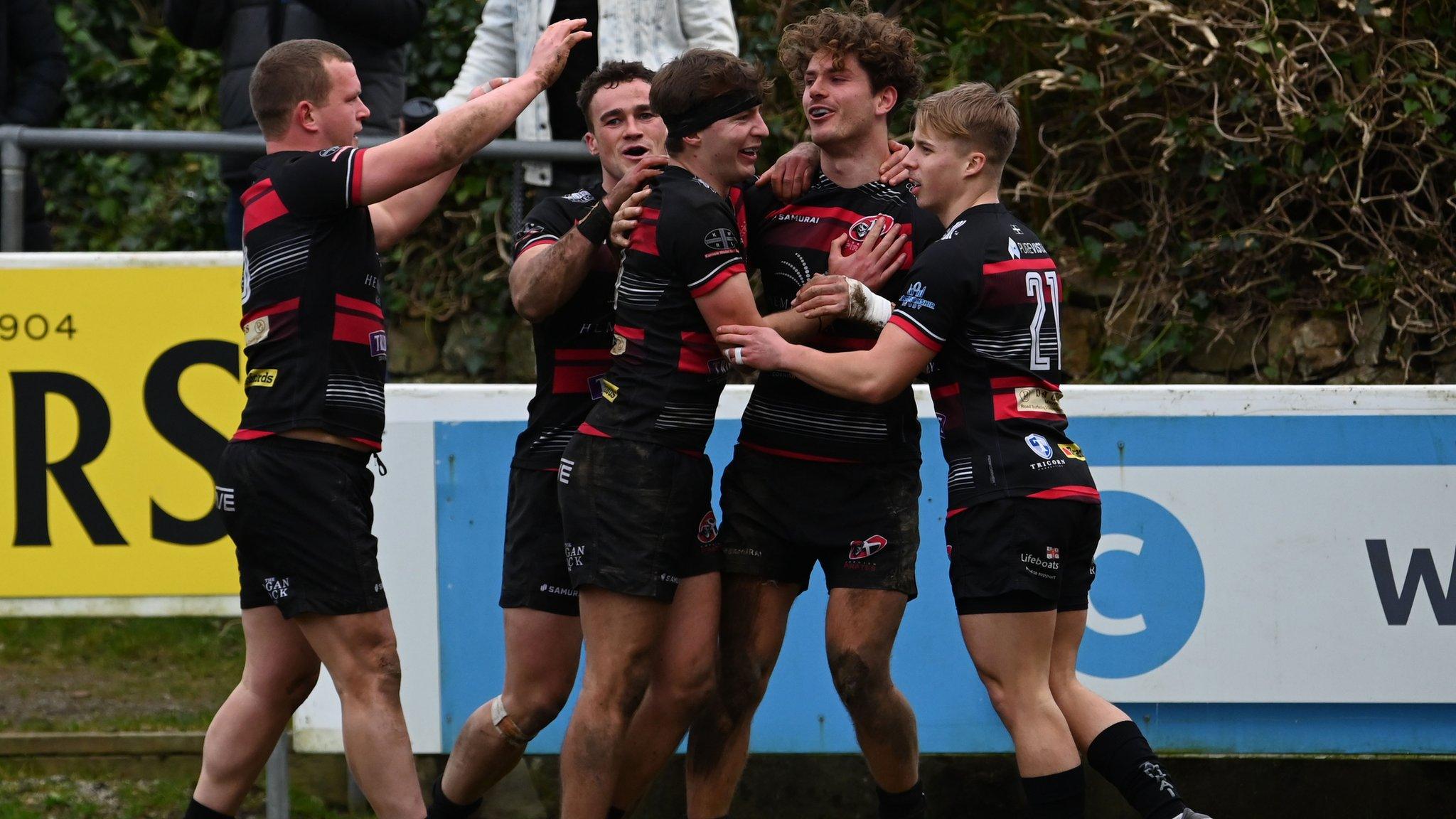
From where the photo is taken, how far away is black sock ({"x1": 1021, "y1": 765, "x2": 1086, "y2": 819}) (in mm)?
4191

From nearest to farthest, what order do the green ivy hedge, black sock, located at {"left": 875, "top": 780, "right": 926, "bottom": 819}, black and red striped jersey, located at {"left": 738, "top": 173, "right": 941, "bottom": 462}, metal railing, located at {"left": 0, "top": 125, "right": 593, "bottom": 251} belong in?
1. black and red striped jersey, located at {"left": 738, "top": 173, "right": 941, "bottom": 462}
2. black sock, located at {"left": 875, "top": 780, "right": 926, "bottom": 819}
3. metal railing, located at {"left": 0, "top": 125, "right": 593, "bottom": 251}
4. the green ivy hedge

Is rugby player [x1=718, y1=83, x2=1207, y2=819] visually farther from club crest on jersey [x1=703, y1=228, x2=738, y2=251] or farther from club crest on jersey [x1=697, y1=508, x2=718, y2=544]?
club crest on jersey [x1=697, y1=508, x2=718, y2=544]

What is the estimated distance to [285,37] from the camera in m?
6.50

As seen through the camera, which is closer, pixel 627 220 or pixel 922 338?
pixel 922 338

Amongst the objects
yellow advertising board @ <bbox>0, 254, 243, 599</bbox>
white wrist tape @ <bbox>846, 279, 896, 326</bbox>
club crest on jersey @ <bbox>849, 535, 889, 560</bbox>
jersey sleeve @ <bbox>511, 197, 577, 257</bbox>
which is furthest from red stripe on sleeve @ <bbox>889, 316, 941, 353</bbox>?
yellow advertising board @ <bbox>0, 254, 243, 599</bbox>

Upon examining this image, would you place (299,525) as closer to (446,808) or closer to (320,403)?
(320,403)

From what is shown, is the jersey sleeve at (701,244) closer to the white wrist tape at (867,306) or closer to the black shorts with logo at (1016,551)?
the white wrist tape at (867,306)

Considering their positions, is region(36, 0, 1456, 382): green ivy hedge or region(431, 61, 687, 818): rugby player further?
region(36, 0, 1456, 382): green ivy hedge

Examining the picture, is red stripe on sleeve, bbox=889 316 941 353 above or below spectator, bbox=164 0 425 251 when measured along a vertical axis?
below

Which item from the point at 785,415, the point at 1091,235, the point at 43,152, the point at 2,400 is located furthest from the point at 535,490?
the point at 43,152

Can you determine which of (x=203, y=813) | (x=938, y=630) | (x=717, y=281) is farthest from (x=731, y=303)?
(x=203, y=813)

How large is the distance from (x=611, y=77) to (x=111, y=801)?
122 inches

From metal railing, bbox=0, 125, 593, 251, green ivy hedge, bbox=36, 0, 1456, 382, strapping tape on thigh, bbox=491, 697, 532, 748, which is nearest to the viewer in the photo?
strapping tape on thigh, bbox=491, 697, 532, 748

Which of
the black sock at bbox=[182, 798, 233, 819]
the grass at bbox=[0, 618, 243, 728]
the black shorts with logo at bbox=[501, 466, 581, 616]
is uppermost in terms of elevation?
the black shorts with logo at bbox=[501, 466, 581, 616]
